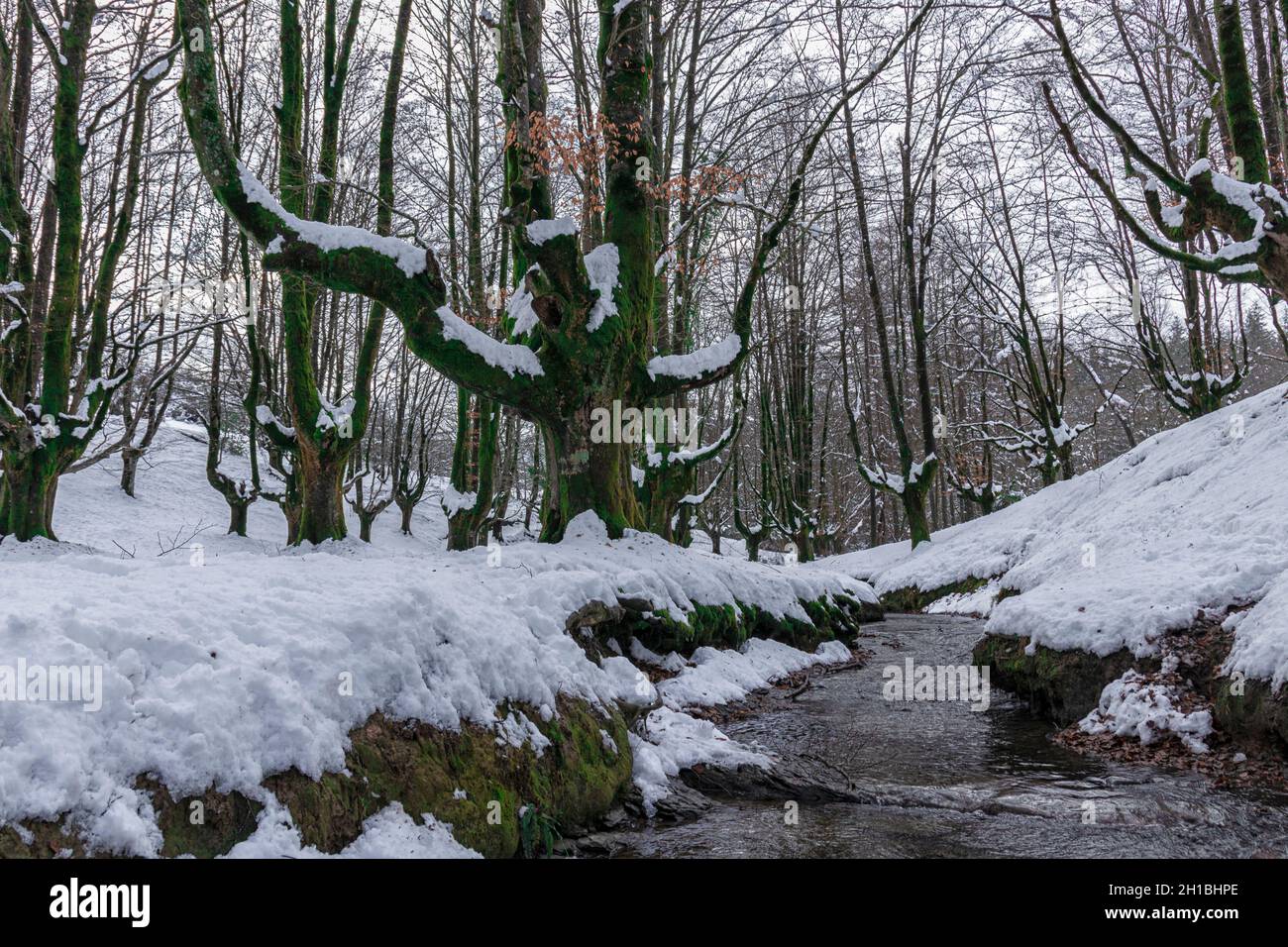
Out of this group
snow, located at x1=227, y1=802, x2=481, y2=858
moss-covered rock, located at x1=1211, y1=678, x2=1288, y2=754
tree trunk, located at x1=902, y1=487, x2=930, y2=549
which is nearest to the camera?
snow, located at x1=227, y1=802, x2=481, y2=858

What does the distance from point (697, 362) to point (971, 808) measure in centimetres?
631

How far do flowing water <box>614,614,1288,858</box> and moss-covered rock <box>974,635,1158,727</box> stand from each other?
1.00 feet

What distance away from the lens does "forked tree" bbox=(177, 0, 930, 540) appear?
7.07 meters

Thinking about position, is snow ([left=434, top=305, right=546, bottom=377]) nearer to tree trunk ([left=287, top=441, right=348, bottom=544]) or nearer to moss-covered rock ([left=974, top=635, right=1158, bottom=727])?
tree trunk ([left=287, top=441, right=348, bottom=544])

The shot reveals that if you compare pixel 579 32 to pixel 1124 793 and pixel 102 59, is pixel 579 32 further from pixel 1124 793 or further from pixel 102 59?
pixel 1124 793

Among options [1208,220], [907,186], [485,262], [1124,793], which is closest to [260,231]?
[1124,793]

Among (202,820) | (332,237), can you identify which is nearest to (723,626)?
(332,237)

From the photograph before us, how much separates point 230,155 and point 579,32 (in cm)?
713

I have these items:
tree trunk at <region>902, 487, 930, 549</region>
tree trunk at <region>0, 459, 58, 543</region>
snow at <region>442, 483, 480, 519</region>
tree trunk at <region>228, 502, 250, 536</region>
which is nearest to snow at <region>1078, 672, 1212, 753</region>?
tree trunk at <region>0, 459, 58, 543</region>

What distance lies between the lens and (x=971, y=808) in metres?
4.57

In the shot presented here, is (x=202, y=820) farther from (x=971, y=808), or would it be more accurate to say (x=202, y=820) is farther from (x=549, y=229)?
(x=549, y=229)

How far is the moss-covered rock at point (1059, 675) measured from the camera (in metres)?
6.46

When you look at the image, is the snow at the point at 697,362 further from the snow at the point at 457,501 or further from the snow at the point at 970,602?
the snow at the point at 457,501

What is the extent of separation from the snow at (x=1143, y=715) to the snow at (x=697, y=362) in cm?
552
